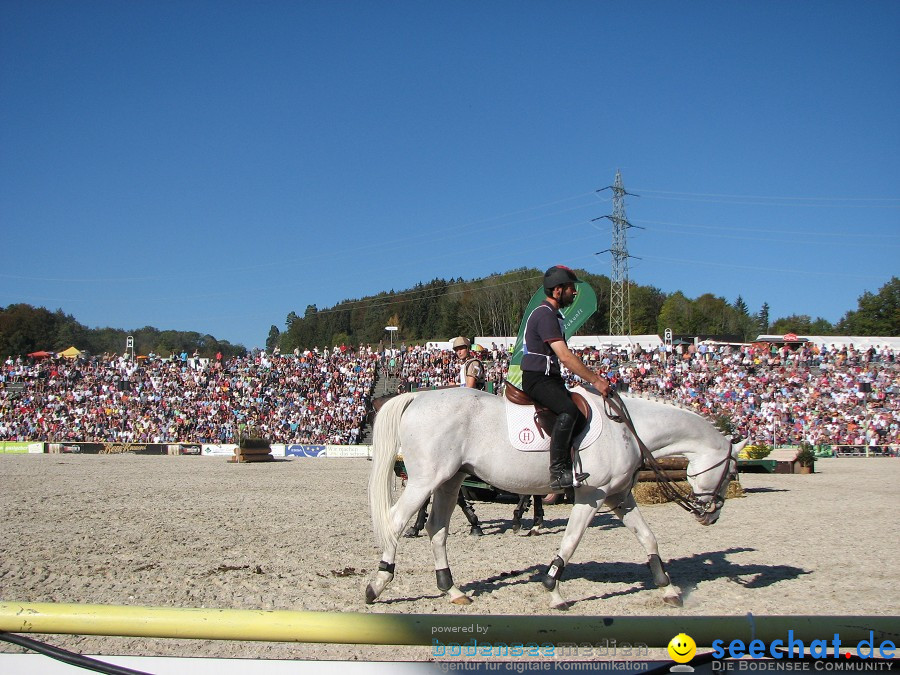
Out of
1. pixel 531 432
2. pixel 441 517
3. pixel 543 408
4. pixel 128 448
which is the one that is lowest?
pixel 128 448

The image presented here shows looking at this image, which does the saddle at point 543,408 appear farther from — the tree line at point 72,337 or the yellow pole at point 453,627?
the tree line at point 72,337

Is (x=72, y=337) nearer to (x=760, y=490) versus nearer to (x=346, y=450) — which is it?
(x=346, y=450)

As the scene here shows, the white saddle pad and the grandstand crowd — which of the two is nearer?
the white saddle pad

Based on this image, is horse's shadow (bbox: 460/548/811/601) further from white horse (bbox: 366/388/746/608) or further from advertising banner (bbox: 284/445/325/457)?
advertising banner (bbox: 284/445/325/457)

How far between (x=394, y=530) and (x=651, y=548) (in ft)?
7.37

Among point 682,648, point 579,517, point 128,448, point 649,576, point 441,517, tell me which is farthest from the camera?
point 128,448

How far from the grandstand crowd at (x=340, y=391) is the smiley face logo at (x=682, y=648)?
1121 inches

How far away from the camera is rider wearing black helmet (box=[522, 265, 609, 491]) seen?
5559 millimetres

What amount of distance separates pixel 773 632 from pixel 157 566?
247 inches

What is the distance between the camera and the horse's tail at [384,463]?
5.55 meters

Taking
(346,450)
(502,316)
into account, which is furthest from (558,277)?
(502,316)

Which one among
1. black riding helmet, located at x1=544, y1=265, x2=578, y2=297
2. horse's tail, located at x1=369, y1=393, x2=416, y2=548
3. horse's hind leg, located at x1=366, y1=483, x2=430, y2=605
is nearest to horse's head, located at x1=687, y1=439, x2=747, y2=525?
black riding helmet, located at x1=544, y1=265, x2=578, y2=297

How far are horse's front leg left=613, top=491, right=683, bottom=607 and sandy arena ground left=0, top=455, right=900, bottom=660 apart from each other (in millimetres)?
140

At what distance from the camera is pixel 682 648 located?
1886 millimetres
